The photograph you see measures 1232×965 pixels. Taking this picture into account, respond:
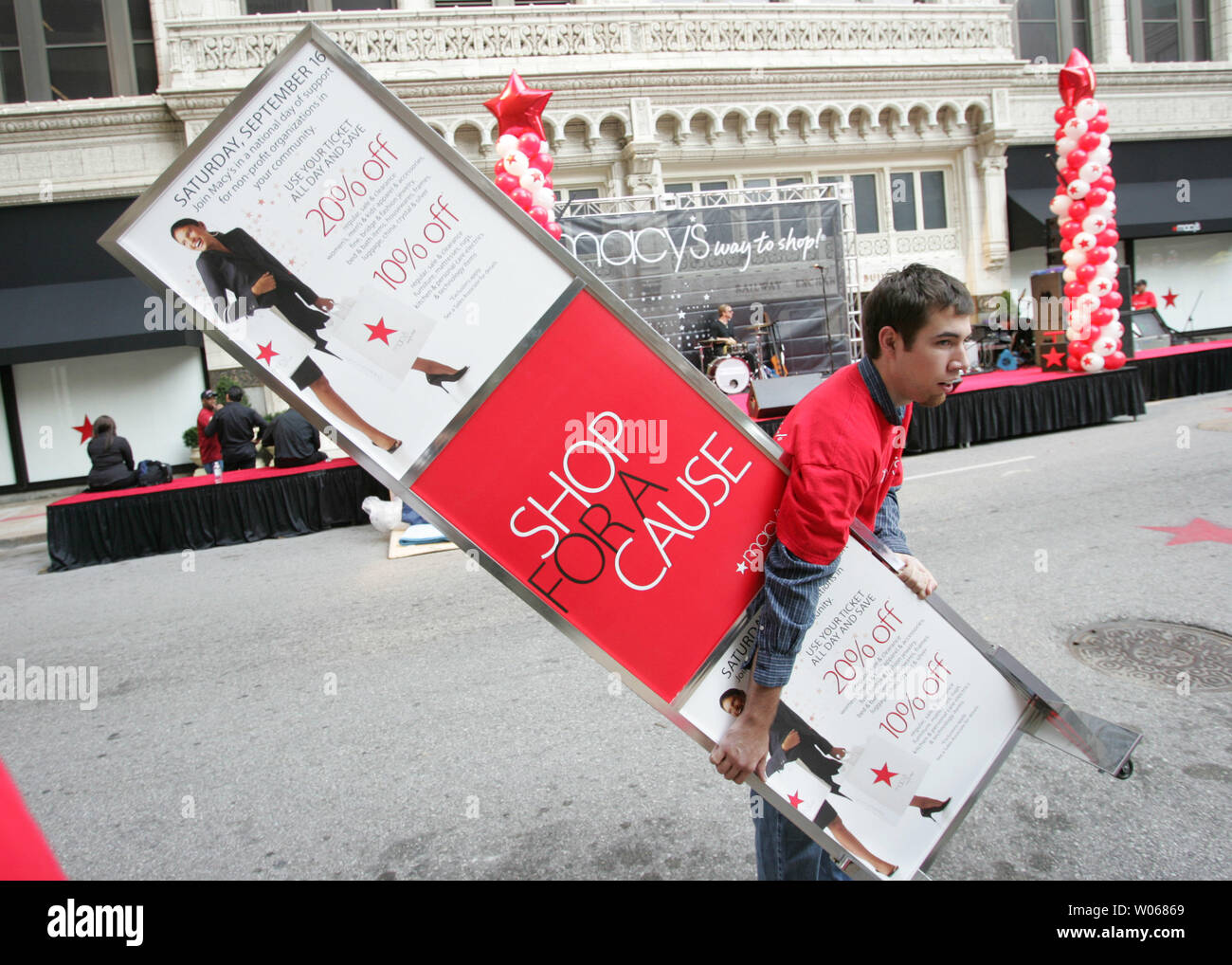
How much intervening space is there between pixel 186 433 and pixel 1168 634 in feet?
57.1

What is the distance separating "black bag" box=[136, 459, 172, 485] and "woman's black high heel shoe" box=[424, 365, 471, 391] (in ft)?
34.9

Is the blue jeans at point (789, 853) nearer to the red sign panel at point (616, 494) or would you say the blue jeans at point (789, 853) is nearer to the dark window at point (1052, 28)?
the red sign panel at point (616, 494)

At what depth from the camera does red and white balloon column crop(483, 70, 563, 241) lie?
39.0ft

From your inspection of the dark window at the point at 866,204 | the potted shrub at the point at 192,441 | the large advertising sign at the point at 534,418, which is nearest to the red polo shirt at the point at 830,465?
the large advertising sign at the point at 534,418

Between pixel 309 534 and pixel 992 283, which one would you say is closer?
pixel 309 534

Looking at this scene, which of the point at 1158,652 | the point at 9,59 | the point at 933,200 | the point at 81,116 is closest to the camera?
the point at 1158,652

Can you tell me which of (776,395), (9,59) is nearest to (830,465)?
(776,395)

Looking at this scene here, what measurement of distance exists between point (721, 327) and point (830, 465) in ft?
41.6

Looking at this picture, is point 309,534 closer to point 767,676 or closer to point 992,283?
point 767,676

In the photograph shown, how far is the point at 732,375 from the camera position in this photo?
41.7 feet

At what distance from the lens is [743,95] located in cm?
1894

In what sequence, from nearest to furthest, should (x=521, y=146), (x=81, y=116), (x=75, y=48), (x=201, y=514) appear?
(x=201, y=514), (x=521, y=146), (x=81, y=116), (x=75, y=48)

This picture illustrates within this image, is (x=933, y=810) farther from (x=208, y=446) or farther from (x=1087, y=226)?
(x=1087, y=226)
